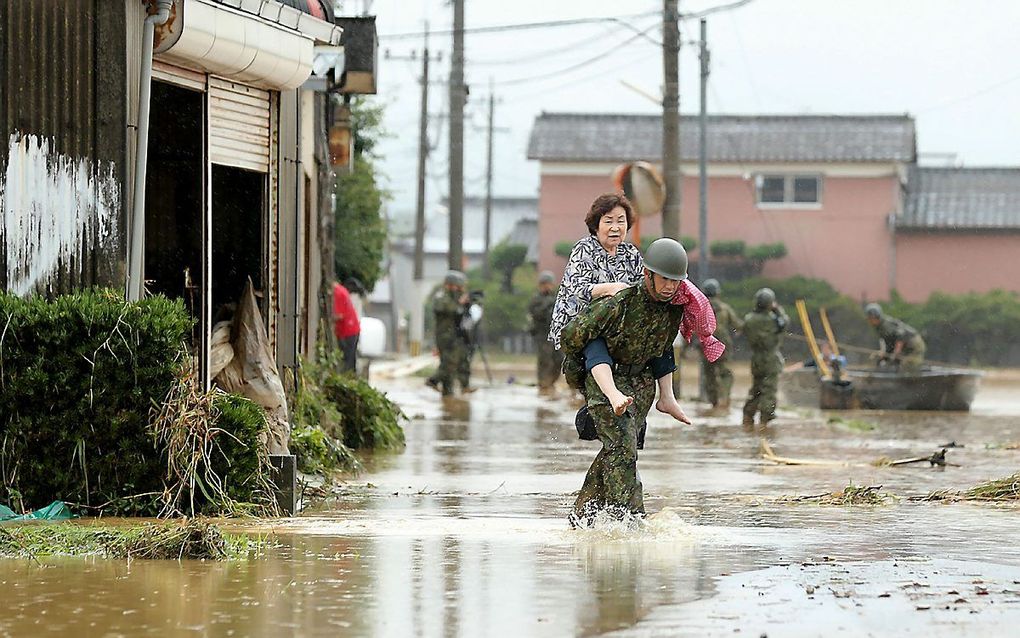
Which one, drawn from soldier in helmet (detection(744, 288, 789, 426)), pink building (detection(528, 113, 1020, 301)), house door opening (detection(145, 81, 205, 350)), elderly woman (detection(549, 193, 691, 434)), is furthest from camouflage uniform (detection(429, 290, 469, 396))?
pink building (detection(528, 113, 1020, 301))

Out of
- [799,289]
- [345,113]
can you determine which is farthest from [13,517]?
[799,289]

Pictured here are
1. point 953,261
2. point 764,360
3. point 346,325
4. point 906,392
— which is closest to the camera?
point 764,360

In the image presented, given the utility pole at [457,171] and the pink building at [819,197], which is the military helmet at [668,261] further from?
the pink building at [819,197]

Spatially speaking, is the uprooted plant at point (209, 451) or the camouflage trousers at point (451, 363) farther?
the camouflage trousers at point (451, 363)

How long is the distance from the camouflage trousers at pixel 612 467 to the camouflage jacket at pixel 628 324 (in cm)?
23

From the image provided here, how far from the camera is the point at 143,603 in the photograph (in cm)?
672

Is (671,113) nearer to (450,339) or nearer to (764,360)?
(450,339)

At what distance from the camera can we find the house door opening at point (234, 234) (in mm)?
13383

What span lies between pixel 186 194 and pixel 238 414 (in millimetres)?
5244

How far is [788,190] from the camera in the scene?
5197cm

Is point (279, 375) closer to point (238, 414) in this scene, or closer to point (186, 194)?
point (186, 194)

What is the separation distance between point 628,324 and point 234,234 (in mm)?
5467

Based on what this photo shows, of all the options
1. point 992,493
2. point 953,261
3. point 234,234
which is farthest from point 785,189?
point 992,493

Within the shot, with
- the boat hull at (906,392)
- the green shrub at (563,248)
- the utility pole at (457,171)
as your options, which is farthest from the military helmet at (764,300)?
the green shrub at (563,248)
